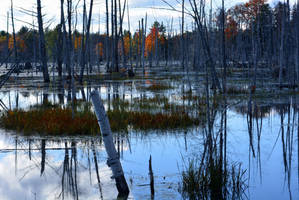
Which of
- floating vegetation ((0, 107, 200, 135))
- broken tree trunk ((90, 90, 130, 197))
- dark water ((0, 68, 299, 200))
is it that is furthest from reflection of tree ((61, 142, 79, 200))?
floating vegetation ((0, 107, 200, 135))

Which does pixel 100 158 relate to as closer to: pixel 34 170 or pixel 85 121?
pixel 34 170

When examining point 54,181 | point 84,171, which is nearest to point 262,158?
point 84,171

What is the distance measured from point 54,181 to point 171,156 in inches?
89.1

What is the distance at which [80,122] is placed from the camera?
880 centimetres

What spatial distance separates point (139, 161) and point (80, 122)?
2.76 metres

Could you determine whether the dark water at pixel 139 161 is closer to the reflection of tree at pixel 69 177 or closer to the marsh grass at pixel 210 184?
the reflection of tree at pixel 69 177

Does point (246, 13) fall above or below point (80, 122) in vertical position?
above

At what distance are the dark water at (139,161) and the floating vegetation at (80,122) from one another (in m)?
0.34

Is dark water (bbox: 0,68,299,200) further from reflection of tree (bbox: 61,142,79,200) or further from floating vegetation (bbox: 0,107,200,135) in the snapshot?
floating vegetation (bbox: 0,107,200,135)

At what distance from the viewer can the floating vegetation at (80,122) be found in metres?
8.57

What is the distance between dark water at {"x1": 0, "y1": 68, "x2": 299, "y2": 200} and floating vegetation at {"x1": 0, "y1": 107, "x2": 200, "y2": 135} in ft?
1.11

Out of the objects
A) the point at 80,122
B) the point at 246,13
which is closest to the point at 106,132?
the point at 80,122

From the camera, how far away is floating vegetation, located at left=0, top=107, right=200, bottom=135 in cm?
857

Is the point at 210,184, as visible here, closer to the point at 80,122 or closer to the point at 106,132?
the point at 106,132
